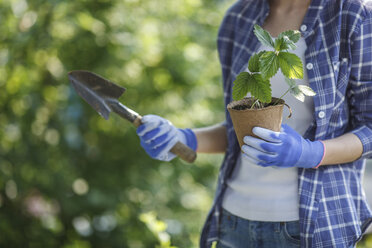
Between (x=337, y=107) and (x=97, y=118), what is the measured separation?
1424mm

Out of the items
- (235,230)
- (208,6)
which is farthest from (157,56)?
(235,230)

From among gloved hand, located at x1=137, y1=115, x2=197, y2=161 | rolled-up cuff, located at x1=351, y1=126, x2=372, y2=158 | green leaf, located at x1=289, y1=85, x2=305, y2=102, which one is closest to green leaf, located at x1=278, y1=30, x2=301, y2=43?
green leaf, located at x1=289, y1=85, x2=305, y2=102

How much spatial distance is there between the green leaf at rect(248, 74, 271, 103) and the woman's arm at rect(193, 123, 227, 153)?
50cm

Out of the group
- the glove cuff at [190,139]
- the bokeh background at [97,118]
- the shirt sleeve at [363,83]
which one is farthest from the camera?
the bokeh background at [97,118]

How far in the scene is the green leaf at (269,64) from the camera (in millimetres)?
907

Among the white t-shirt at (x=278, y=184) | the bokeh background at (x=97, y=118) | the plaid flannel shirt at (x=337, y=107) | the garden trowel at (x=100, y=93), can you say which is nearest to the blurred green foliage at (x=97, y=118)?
the bokeh background at (x=97, y=118)

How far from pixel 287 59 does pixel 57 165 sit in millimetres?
1570

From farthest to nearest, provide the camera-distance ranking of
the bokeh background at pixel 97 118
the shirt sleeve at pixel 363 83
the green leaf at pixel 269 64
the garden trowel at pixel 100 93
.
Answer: the bokeh background at pixel 97 118 < the garden trowel at pixel 100 93 < the shirt sleeve at pixel 363 83 < the green leaf at pixel 269 64

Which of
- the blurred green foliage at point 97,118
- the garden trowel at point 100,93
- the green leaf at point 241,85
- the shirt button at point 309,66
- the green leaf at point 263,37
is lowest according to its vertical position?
the blurred green foliage at point 97,118

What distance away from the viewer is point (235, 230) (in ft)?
4.03

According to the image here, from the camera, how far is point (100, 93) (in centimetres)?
127

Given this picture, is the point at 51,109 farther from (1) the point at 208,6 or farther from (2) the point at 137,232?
(1) the point at 208,6

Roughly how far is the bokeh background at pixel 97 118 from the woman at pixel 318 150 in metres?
0.97

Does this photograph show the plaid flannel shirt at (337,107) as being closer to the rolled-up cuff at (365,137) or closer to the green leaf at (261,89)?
the rolled-up cuff at (365,137)
